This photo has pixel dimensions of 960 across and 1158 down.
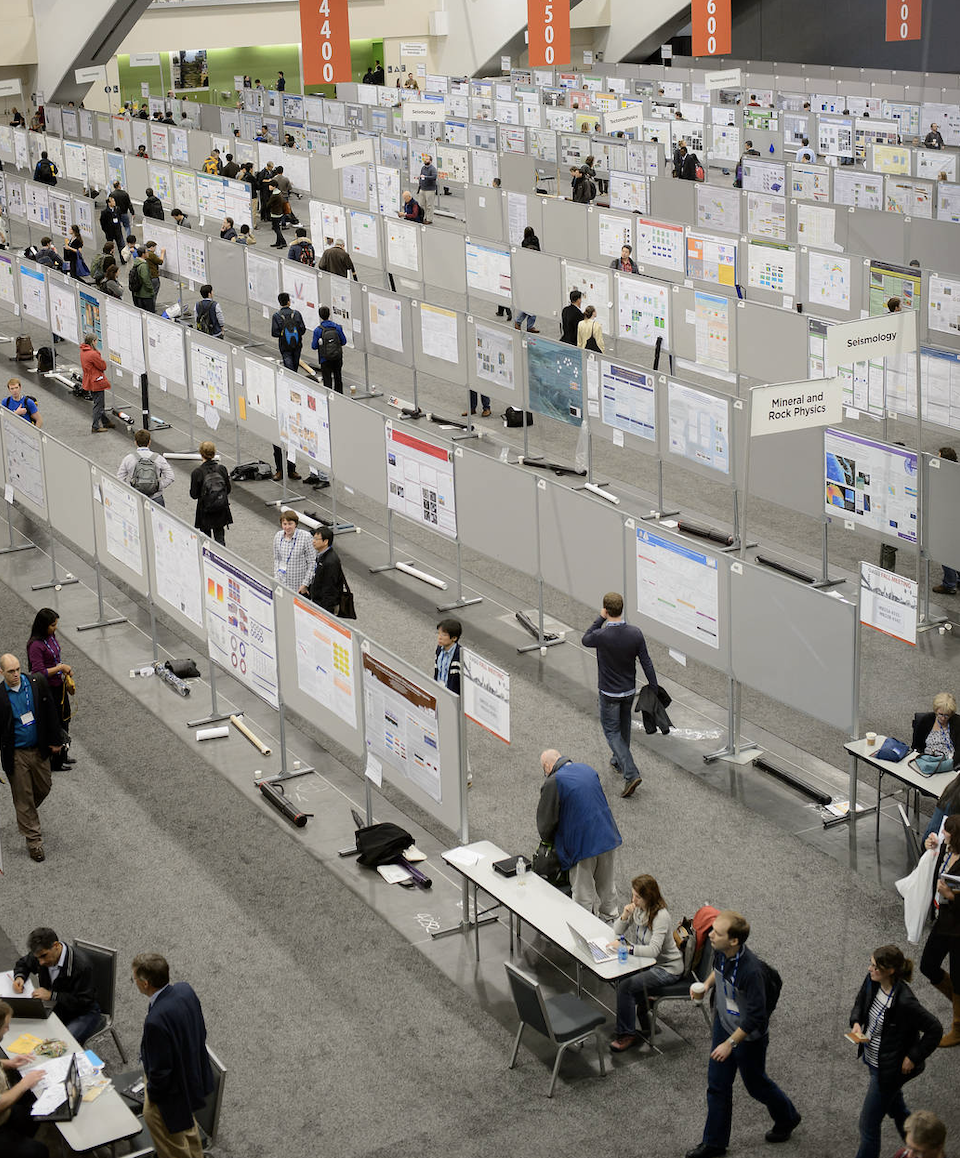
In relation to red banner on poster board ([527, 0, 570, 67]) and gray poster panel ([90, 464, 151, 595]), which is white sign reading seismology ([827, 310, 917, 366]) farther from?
red banner on poster board ([527, 0, 570, 67])

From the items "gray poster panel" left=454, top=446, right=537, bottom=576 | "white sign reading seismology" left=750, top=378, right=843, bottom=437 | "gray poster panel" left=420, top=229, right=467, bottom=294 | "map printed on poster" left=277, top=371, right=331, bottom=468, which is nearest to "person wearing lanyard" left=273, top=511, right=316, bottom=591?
"gray poster panel" left=454, top=446, right=537, bottom=576

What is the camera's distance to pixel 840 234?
22.5m

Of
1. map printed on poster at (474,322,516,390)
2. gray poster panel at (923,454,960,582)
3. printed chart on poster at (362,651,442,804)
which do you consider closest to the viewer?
printed chart on poster at (362,651,442,804)

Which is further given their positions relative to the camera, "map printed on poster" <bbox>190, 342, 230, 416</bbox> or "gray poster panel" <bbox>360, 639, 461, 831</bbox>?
"map printed on poster" <bbox>190, 342, 230, 416</bbox>

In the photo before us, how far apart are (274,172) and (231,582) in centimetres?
2191

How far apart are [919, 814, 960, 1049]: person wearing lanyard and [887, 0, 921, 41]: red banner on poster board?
30252 millimetres

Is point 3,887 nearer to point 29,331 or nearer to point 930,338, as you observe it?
point 930,338

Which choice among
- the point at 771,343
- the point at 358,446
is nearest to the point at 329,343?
the point at 358,446

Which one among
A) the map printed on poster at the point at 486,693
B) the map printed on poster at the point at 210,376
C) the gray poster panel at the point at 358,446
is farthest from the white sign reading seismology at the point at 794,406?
the map printed on poster at the point at 210,376

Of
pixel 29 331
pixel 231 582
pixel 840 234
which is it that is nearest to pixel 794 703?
pixel 231 582

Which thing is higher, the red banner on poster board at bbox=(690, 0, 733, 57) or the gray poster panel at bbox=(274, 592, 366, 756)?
the red banner on poster board at bbox=(690, 0, 733, 57)

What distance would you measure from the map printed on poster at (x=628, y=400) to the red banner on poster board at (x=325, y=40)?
1033 cm

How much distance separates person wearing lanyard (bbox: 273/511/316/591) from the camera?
1191 cm

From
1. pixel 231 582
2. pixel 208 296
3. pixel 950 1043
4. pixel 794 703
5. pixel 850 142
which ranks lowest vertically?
pixel 950 1043
